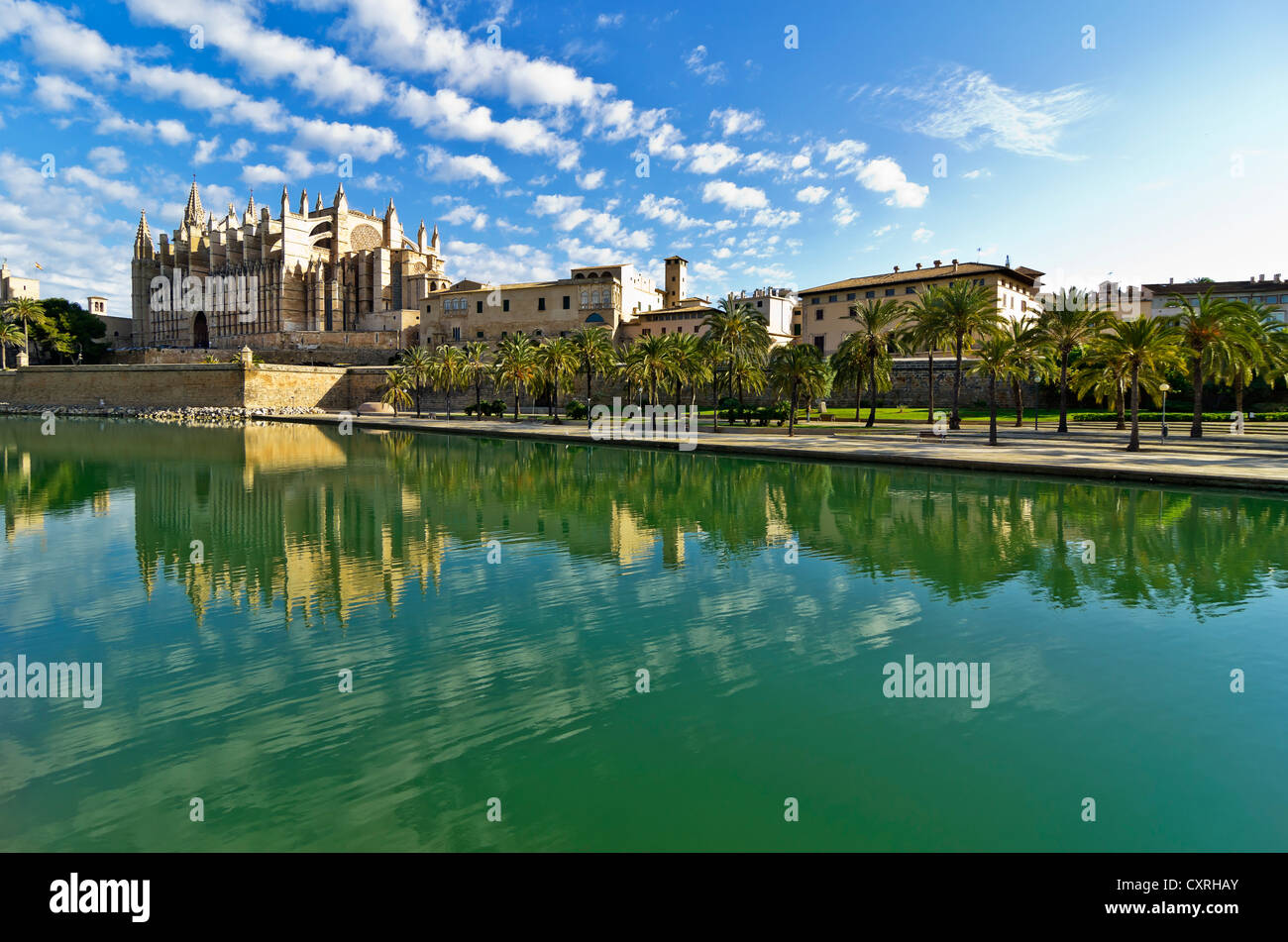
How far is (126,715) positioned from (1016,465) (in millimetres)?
25751

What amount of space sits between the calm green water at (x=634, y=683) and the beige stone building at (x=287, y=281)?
76049 millimetres

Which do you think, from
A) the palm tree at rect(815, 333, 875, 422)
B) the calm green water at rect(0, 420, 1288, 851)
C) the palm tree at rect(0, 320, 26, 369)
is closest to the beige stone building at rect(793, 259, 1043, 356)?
the palm tree at rect(815, 333, 875, 422)

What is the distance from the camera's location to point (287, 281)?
94875 millimetres

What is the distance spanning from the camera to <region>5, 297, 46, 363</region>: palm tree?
81938mm

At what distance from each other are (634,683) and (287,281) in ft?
339

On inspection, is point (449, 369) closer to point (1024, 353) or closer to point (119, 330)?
point (1024, 353)

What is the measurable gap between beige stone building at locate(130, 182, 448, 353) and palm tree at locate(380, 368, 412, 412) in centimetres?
1609

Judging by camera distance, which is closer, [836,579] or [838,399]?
[836,579]

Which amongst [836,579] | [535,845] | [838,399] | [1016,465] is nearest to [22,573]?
[535,845]

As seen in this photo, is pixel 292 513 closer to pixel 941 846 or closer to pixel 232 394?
pixel 941 846

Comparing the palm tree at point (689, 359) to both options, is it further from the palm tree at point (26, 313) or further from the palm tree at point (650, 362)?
the palm tree at point (26, 313)

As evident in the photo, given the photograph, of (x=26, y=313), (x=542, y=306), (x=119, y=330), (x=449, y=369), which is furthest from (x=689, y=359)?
(x=119, y=330)

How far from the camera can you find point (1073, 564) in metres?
12.9

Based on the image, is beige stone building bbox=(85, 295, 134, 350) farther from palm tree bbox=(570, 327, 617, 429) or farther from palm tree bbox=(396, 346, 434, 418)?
palm tree bbox=(570, 327, 617, 429)
